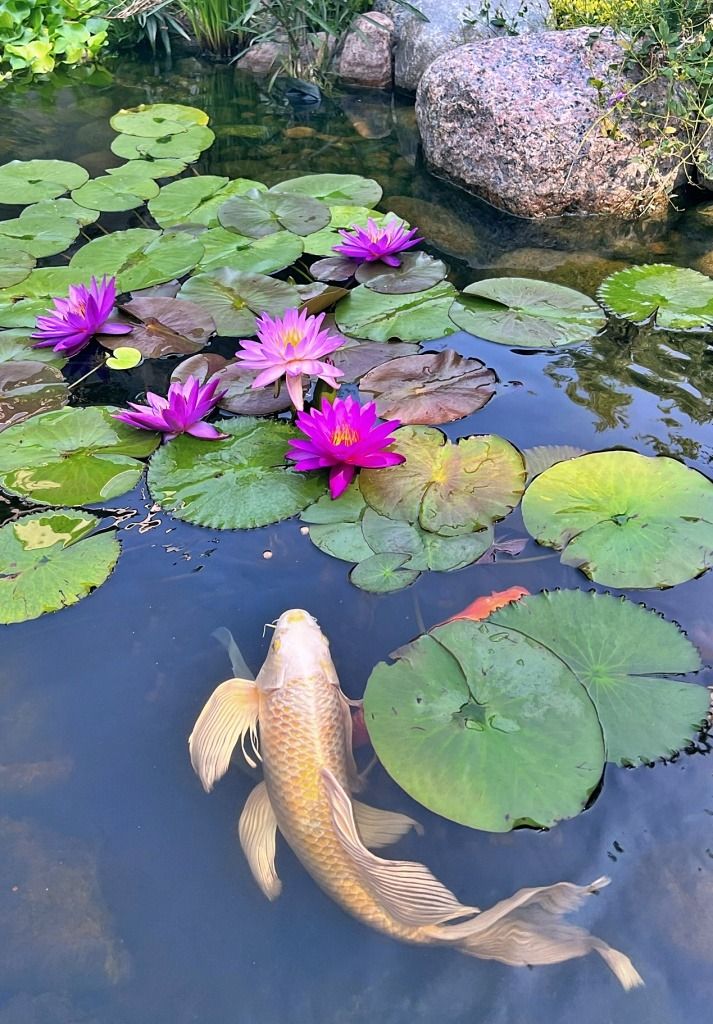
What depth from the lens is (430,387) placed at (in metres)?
2.35

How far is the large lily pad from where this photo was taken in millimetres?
1778

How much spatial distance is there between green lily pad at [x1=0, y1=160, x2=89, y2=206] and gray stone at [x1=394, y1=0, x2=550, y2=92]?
241cm

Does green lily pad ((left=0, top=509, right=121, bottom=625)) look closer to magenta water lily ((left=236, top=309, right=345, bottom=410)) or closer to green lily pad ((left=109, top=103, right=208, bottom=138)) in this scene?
magenta water lily ((left=236, top=309, right=345, bottom=410))

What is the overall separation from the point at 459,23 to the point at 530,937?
17.0ft

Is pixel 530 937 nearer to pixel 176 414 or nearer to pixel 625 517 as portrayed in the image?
pixel 625 517

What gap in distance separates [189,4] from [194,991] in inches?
245

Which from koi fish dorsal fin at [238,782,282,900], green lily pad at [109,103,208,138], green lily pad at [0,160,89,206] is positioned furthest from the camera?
green lily pad at [109,103,208,138]

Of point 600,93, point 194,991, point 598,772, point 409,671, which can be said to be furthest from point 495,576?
point 600,93

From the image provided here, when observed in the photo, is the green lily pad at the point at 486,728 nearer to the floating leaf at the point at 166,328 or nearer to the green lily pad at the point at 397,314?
the green lily pad at the point at 397,314

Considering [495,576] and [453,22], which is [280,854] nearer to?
[495,576]

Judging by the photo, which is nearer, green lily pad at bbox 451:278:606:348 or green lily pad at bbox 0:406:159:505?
green lily pad at bbox 0:406:159:505

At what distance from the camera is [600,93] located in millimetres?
3354

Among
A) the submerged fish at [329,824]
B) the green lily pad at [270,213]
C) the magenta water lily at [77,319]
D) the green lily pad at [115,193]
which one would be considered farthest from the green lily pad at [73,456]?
the green lily pad at [115,193]

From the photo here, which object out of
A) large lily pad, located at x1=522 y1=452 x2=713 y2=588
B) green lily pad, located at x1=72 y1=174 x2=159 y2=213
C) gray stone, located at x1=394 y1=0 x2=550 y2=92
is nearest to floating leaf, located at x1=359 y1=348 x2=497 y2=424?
large lily pad, located at x1=522 y1=452 x2=713 y2=588
